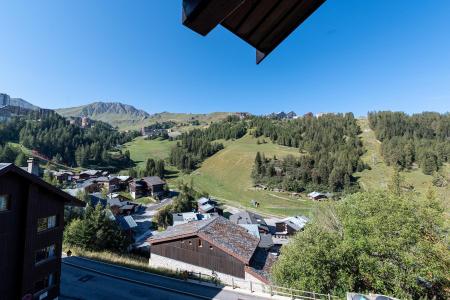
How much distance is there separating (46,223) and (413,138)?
17749 centimetres

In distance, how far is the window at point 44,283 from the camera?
19270 millimetres

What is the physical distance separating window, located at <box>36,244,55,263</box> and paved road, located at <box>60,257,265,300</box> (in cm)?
392

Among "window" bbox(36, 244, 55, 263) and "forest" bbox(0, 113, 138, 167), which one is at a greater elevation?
"forest" bbox(0, 113, 138, 167)

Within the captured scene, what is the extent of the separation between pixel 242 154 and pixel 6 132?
5183 inches

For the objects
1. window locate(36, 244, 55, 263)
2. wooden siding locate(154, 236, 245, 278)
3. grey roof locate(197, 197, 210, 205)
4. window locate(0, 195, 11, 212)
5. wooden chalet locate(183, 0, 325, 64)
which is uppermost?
wooden chalet locate(183, 0, 325, 64)

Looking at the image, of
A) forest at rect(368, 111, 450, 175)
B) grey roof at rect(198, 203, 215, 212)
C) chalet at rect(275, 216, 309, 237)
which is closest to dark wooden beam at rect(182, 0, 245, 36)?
chalet at rect(275, 216, 309, 237)

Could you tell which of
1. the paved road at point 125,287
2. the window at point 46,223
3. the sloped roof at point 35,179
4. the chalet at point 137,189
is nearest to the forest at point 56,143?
the chalet at point 137,189

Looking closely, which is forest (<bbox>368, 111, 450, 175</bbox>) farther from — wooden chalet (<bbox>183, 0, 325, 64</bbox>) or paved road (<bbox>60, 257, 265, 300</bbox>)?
wooden chalet (<bbox>183, 0, 325, 64</bbox>)

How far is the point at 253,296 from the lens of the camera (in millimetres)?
22484

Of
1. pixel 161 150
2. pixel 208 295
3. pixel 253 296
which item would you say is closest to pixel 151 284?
pixel 208 295

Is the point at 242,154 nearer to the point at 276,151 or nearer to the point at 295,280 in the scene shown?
the point at 276,151

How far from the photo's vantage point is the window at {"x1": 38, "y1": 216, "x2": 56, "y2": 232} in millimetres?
20047

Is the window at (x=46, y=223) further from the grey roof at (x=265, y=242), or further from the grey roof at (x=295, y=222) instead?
the grey roof at (x=295, y=222)

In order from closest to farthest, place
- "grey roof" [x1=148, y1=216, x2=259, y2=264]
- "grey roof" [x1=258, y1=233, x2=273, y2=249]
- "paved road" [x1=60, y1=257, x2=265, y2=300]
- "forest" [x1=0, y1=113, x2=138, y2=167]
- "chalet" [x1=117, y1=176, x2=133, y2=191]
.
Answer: "paved road" [x1=60, y1=257, x2=265, y2=300]
"grey roof" [x1=148, y1=216, x2=259, y2=264]
"grey roof" [x1=258, y1=233, x2=273, y2=249]
"chalet" [x1=117, y1=176, x2=133, y2=191]
"forest" [x1=0, y1=113, x2=138, y2=167]
